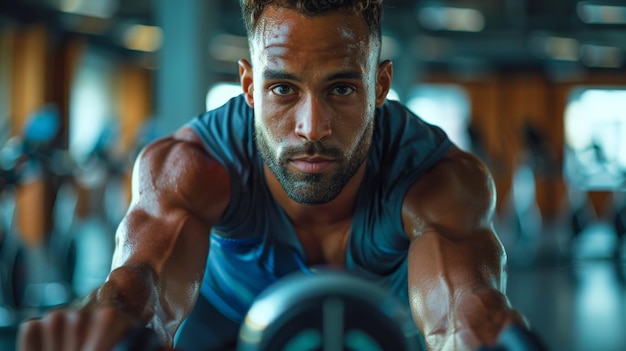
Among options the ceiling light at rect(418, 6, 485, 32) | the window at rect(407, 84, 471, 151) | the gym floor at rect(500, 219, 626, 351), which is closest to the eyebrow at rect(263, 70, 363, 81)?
the gym floor at rect(500, 219, 626, 351)

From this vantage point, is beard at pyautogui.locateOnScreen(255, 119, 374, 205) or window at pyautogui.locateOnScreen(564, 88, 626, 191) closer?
beard at pyautogui.locateOnScreen(255, 119, 374, 205)

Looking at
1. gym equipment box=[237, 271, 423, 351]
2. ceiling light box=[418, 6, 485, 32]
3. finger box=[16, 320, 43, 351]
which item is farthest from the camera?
ceiling light box=[418, 6, 485, 32]

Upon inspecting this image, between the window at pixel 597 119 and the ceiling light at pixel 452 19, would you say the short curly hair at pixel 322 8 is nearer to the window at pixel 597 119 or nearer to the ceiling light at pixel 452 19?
the ceiling light at pixel 452 19

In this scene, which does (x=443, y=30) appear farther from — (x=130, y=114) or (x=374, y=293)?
(x=374, y=293)

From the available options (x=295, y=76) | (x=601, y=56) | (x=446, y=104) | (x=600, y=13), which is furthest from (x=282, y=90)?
(x=446, y=104)

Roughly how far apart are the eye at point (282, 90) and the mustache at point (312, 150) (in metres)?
0.08

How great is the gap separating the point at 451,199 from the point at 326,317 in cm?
71

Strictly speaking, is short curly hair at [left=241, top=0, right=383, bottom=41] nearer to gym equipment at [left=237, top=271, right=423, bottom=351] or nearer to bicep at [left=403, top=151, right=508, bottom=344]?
bicep at [left=403, top=151, right=508, bottom=344]

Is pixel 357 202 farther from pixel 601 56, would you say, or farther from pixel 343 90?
pixel 601 56

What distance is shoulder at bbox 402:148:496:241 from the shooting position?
1.34 meters

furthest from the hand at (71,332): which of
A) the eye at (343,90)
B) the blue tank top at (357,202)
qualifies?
the blue tank top at (357,202)

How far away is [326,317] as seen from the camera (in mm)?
700

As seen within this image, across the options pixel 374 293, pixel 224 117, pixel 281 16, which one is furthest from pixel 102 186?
pixel 374 293

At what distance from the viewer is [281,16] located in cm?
118
